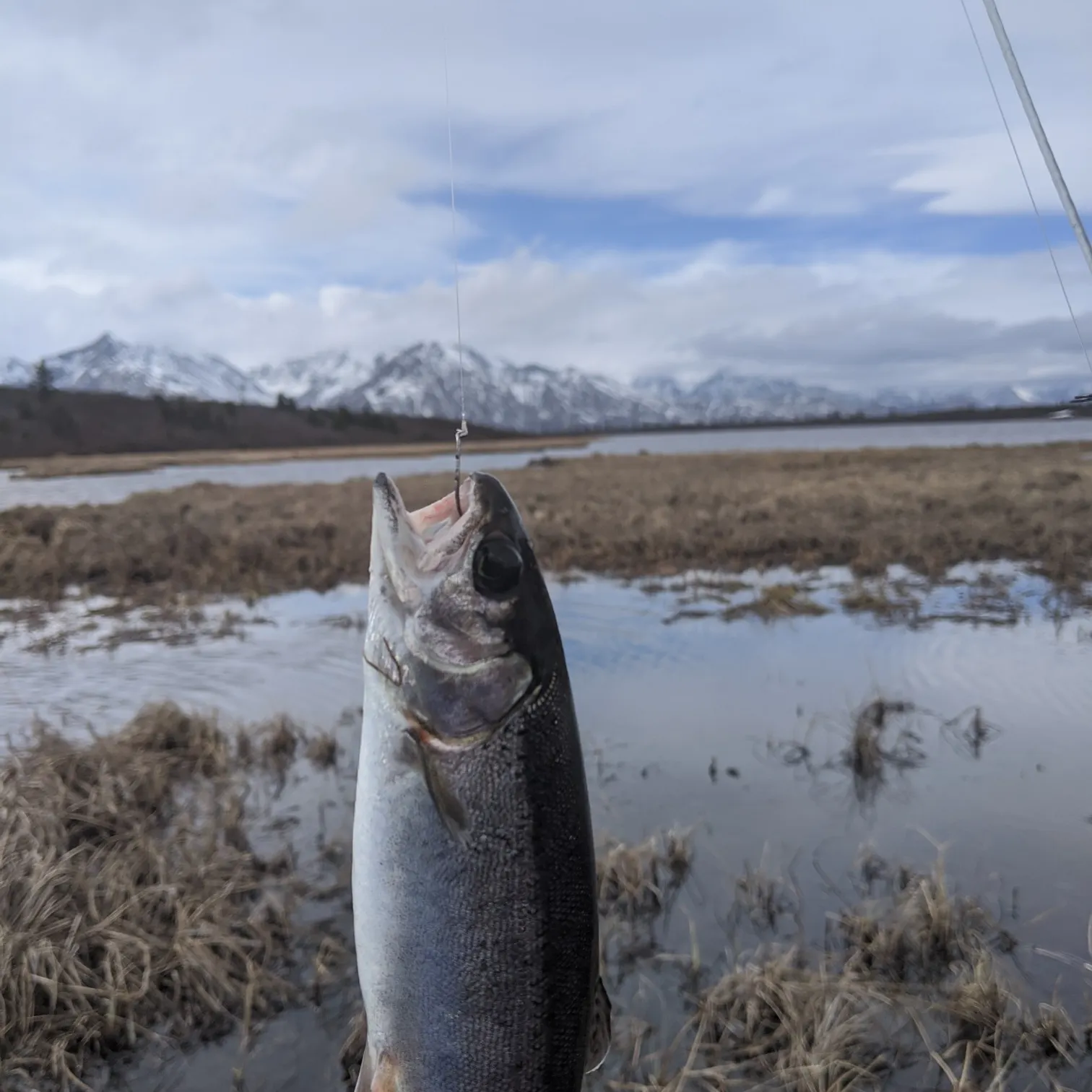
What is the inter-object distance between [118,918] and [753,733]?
5597mm

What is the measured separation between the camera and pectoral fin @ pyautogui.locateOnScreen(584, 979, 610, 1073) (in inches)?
77.3

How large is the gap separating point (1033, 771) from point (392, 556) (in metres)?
7.20

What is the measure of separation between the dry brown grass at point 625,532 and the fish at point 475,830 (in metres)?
15.0

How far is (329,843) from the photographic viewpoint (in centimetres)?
637

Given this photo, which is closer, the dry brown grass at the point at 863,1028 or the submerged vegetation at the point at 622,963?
the dry brown grass at the point at 863,1028

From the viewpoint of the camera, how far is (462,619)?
1883mm

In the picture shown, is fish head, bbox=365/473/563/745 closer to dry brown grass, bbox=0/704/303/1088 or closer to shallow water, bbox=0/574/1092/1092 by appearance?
shallow water, bbox=0/574/1092/1092

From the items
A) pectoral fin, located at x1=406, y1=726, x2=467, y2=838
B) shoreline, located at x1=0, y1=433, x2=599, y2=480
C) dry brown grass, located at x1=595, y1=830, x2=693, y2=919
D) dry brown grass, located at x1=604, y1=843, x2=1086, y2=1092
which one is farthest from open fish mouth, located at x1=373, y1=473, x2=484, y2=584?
shoreline, located at x1=0, y1=433, x2=599, y2=480

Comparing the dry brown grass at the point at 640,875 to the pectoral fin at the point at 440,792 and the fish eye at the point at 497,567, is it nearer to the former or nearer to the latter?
the pectoral fin at the point at 440,792

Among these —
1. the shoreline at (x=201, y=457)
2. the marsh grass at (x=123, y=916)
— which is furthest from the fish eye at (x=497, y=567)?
the shoreline at (x=201, y=457)

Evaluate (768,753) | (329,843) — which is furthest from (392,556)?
(768,753)

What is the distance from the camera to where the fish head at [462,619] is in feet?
6.10

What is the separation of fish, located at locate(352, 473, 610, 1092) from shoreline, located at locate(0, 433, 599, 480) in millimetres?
55673

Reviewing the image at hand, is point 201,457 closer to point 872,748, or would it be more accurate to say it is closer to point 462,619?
point 872,748
